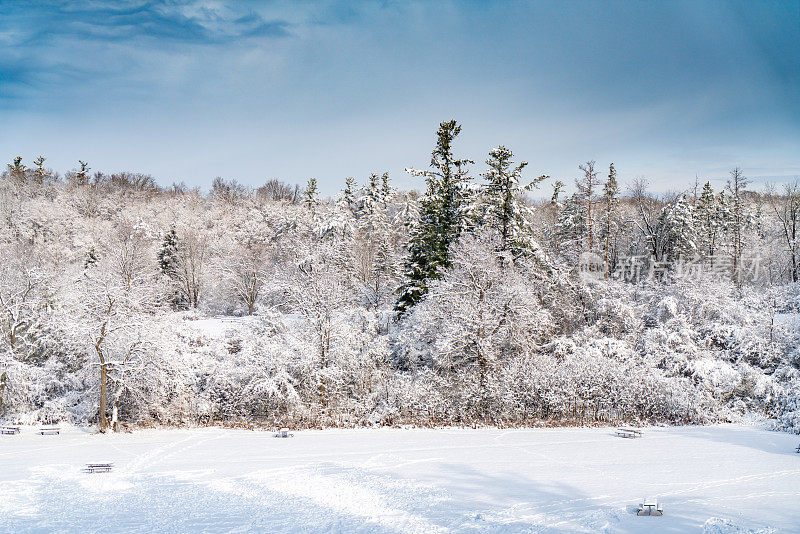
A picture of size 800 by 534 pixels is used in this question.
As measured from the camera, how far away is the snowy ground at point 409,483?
32.2 ft

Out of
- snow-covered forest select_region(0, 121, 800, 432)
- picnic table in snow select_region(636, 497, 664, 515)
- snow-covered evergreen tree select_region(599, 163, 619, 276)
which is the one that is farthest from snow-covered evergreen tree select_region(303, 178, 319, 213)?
picnic table in snow select_region(636, 497, 664, 515)

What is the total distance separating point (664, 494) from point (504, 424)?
37.7ft

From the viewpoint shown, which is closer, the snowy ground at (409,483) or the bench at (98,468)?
the snowy ground at (409,483)

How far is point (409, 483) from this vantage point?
12.8 m

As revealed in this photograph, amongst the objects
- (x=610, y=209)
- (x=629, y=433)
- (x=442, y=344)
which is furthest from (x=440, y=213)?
(x=610, y=209)

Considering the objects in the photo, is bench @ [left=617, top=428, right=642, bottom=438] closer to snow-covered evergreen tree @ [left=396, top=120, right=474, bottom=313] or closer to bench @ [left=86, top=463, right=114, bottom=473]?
snow-covered evergreen tree @ [left=396, top=120, right=474, bottom=313]

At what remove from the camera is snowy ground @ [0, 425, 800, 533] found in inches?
387

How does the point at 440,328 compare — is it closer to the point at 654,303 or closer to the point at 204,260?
the point at 654,303

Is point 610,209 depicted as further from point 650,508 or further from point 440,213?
point 650,508

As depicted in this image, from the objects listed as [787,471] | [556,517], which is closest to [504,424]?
[787,471]

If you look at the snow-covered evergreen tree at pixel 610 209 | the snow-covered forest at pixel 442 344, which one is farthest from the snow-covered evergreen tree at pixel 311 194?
the snow-covered evergreen tree at pixel 610 209

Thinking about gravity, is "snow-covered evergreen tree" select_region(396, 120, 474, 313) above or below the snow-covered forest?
above

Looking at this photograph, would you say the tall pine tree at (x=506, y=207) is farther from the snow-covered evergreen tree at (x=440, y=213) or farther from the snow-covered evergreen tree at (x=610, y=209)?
the snow-covered evergreen tree at (x=610, y=209)

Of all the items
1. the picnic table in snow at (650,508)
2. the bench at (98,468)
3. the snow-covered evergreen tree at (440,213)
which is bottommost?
the bench at (98,468)
